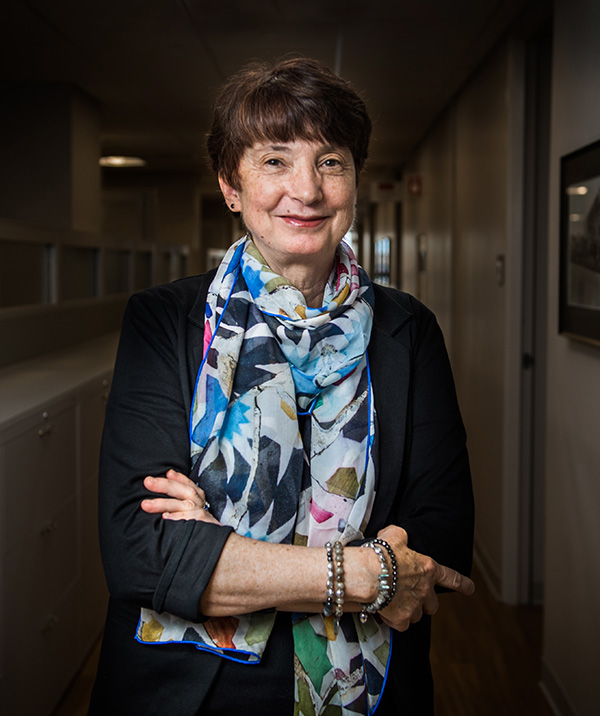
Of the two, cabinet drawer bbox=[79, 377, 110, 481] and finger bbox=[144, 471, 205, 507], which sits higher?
finger bbox=[144, 471, 205, 507]

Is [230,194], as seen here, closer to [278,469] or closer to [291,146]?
[291,146]

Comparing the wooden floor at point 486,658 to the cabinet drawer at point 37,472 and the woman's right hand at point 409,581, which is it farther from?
the woman's right hand at point 409,581

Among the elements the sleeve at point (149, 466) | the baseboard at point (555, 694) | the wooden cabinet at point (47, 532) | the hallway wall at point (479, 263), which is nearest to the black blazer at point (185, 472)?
the sleeve at point (149, 466)

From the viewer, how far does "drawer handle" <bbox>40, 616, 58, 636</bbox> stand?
2.67 m

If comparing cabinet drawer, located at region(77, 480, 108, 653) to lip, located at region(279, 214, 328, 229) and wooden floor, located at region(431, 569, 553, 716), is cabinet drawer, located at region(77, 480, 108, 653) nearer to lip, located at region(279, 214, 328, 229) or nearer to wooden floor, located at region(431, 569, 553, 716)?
wooden floor, located at region(431, 569, 553, 716)

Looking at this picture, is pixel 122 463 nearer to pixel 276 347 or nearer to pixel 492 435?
pixel 276 347

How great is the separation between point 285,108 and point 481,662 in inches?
106

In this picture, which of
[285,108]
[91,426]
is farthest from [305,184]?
[91,426]

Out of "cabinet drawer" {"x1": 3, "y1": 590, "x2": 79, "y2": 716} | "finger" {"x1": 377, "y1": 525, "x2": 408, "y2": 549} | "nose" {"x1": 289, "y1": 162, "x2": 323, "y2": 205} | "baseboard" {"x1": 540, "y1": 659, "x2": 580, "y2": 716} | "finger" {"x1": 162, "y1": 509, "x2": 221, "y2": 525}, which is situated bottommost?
"baseboard" {"x1": 540, "y1": 659, "x2": 580, "y2": 716}

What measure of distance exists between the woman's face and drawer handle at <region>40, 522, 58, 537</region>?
→ 5.55 feet

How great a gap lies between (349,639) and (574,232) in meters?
1.85

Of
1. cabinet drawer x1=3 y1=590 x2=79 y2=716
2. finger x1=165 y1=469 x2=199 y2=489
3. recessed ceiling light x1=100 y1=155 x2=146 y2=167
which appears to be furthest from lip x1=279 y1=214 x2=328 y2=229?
recessed ceiling light x1=100 y1=155 x2=146 y2=167

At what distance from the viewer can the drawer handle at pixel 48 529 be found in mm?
2629

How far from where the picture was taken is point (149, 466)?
122 centimetres
